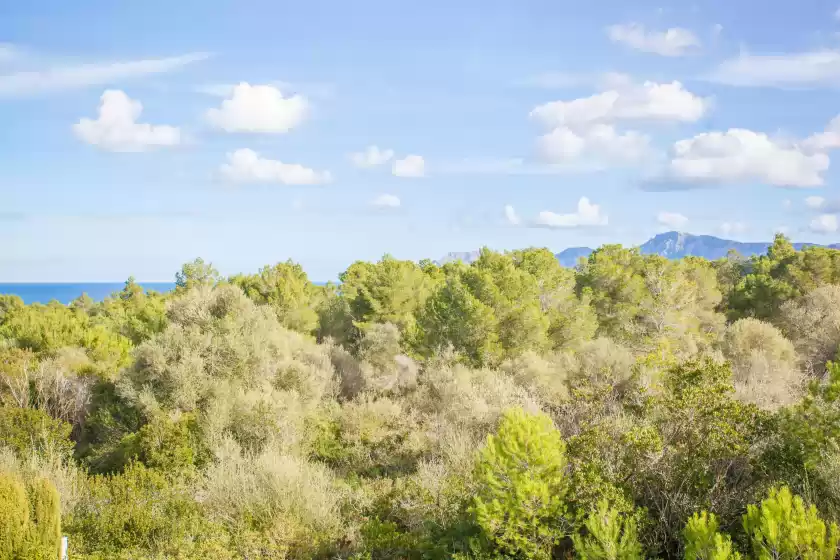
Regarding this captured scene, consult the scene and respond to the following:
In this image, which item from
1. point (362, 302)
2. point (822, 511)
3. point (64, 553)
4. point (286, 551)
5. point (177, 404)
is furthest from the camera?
point (362, 302)

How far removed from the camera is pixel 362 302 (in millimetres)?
33281

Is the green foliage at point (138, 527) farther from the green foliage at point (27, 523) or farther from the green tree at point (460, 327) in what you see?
the green tree at point (460, 327)

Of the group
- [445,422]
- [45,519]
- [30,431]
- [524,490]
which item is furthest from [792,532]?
[30,431]

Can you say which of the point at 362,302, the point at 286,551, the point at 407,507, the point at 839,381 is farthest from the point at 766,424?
the point at 362,302

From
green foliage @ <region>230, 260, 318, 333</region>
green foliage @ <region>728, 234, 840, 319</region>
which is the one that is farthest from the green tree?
green foliage @ <region>728, 234, 840, 319</region>

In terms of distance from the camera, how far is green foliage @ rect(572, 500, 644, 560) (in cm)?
910

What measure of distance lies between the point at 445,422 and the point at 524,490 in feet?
27.0

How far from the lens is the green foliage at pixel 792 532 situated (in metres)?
7.68

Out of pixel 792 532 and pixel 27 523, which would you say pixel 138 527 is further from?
pixel 792 532

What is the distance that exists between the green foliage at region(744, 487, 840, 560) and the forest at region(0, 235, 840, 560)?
1.4 inches

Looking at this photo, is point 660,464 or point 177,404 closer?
point 660,464

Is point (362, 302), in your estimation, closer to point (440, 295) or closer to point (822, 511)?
point (440, 295)

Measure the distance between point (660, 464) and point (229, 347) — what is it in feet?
48.1

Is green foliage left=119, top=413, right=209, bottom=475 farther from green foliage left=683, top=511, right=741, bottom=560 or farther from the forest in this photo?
green foliage left=683, top=511, right=741, bottom=560
